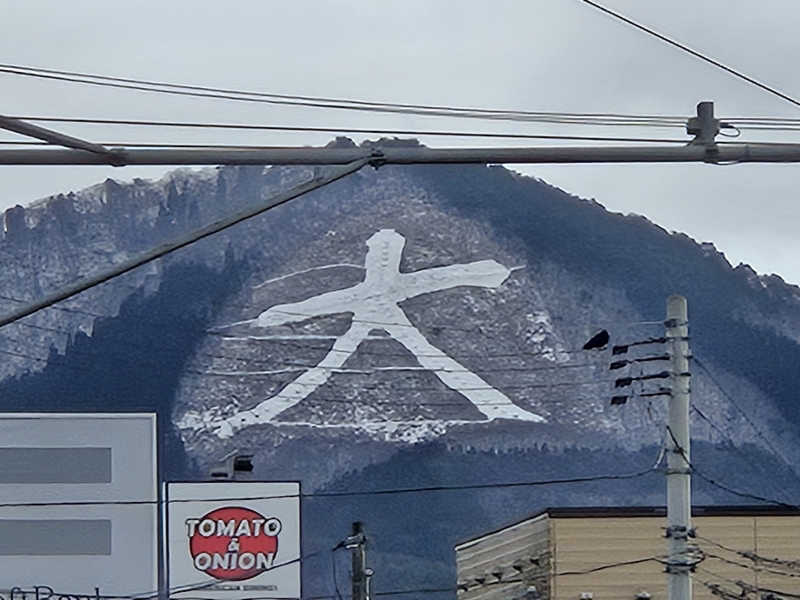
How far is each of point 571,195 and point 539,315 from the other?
5530mm

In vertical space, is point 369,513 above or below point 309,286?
Answer: below

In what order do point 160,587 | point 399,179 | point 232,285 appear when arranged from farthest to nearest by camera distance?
point 399,179
point 232,285
point 160,587

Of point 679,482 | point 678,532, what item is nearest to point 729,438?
point 679,482

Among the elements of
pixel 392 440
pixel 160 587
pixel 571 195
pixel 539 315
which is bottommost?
pixel 160 587

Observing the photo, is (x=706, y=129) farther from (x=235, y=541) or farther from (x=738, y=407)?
(x=738, y=407)

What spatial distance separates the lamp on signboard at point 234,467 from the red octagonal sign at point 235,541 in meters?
1.49

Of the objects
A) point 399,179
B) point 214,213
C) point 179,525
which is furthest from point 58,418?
point 399,179

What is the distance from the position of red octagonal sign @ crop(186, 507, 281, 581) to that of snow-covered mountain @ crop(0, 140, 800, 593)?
2048 millimetres

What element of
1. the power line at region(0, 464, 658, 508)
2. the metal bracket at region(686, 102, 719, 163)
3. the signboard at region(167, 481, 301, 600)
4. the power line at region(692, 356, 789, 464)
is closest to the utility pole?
the metal bracket at region(686, 102, 719, 163)

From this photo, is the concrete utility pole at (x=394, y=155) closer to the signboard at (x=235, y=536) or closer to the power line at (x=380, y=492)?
the signboard at (x=235, y=536)

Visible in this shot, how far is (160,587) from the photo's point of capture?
2830 inches

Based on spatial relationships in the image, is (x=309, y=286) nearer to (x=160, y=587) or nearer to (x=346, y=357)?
(x=346, y=357)

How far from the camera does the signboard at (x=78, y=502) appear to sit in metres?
72.4

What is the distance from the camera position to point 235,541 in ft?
243
